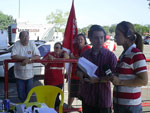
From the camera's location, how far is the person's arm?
90.0 inches

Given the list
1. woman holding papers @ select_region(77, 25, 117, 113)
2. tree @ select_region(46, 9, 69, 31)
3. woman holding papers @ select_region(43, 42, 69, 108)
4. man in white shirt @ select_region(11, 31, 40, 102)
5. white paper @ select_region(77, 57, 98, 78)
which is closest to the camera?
white paper @ select_region(77, 57, 98, 78)

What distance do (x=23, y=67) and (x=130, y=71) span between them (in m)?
2.81

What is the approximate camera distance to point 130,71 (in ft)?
7.74

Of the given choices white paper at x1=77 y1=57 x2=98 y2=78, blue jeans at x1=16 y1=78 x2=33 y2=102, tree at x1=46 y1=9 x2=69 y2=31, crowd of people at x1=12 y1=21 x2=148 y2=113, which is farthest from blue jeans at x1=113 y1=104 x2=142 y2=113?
tree at x1=46 y1=9 x2=69 y2=31

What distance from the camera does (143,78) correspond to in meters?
2.29

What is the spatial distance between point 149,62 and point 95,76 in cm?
305

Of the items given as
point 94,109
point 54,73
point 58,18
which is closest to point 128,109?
point 94,109

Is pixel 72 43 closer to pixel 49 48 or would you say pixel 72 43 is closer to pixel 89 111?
pixel 89 111

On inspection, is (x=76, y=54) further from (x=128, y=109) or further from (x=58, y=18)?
(x=58, y=18)

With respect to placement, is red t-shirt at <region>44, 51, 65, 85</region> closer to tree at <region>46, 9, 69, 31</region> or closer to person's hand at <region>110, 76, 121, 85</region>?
person's hand at <region>110, 76, 121, 85</region>

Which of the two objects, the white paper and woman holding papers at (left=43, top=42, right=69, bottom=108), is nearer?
the white paper

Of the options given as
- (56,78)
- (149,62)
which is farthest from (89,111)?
(149,62)

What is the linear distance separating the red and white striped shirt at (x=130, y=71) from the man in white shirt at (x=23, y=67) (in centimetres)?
253

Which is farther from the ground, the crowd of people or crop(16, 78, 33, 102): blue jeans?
the crowd of people
